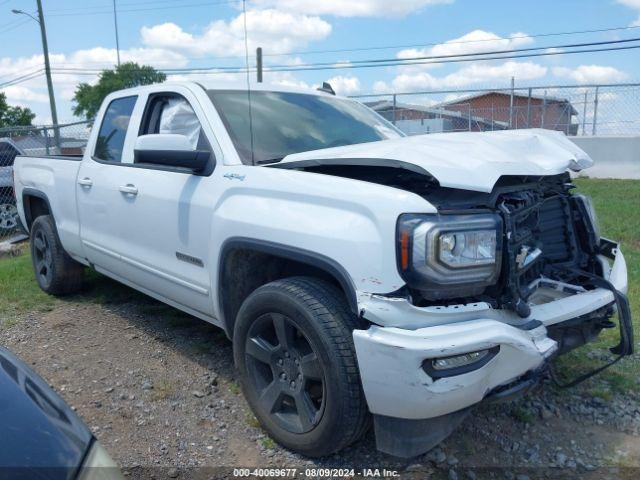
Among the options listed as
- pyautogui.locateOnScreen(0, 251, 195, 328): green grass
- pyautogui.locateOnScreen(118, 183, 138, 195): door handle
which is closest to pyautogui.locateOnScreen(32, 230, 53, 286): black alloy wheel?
pyautogui.locateOnScreen(0, 251, 195, 328): green grass

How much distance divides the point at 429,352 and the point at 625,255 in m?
5.02

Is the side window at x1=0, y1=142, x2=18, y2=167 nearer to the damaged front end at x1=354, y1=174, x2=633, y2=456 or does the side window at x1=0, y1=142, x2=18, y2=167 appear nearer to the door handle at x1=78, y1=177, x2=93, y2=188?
the door handle at x1=78, y1=177, x2=93, y2=188

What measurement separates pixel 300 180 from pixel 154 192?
1.38 metres

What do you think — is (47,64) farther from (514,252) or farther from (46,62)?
(514,252)

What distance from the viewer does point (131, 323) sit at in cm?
488

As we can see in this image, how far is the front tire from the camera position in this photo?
254 cm

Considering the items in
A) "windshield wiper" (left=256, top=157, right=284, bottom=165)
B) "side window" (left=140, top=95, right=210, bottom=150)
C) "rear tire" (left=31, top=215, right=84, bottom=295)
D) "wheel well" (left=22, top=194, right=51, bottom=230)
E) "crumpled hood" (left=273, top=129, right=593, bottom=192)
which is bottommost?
"rear tire" (left=31, top=215, right=84, bottom=295)

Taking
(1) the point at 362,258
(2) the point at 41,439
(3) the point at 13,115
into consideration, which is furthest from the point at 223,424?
(3) the point at 13,115

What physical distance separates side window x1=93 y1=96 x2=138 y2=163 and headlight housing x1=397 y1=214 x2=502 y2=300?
2.91m

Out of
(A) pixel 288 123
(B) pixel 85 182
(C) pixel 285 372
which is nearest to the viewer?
(C) pixel 285 372

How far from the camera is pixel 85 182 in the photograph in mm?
4676

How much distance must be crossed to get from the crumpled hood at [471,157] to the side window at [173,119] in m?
0.78

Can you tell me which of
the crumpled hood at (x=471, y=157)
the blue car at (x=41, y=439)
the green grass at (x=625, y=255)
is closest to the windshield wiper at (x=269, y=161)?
the crumpled hood at (x=471, y=157)

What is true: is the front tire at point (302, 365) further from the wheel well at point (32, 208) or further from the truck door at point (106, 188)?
the wheel well at point (32, 208)
